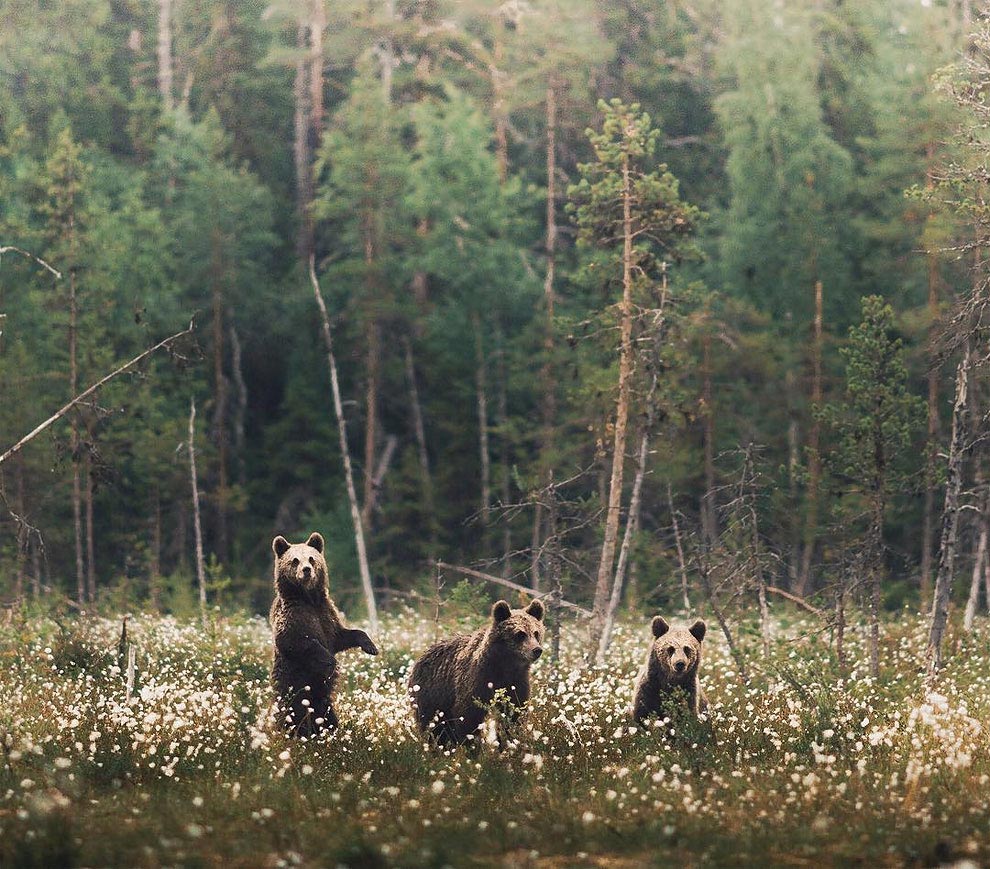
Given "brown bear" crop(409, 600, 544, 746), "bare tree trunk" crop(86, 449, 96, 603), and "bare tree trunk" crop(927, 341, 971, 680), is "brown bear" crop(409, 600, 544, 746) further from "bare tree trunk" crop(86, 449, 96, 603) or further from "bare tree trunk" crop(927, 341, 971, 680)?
"bare tree trunk" crop(86, 449, 96, 603)

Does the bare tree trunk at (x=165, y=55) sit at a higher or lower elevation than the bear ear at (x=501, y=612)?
higher

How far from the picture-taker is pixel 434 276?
45.6 m

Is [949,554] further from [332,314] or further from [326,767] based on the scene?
[332,314]

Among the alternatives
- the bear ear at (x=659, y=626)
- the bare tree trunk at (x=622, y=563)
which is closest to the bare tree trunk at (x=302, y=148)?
the bare tree trunk at (x=622, y=563)

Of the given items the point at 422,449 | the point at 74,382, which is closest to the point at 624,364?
the point at 74,382

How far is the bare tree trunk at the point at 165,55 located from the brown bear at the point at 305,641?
38.7 meters

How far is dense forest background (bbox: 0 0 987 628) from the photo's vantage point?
116ft

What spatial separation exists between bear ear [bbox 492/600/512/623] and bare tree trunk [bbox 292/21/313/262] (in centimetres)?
3297

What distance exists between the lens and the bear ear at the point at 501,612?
1243 cm

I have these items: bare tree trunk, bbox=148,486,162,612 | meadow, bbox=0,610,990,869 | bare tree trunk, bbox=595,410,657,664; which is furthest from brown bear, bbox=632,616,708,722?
bare tree trunk, bbox=148,486,162,612

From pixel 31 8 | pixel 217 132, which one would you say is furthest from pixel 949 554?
pixel 31 8

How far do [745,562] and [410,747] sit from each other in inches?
295

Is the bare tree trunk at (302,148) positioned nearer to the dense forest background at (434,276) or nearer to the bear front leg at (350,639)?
the dense forest background at (434,276)

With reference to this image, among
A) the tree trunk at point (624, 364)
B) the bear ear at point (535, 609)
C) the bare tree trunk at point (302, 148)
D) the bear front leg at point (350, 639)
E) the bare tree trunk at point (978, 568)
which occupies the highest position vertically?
the bare tree trunk at point (302, 148)
